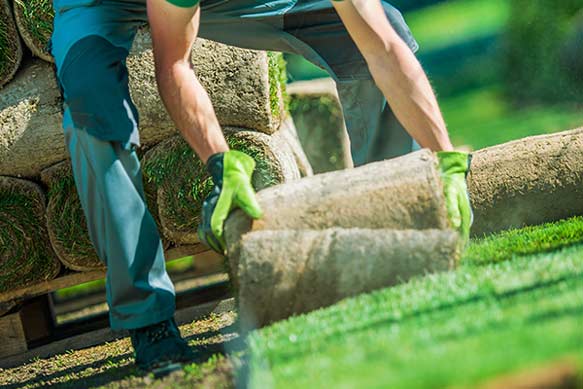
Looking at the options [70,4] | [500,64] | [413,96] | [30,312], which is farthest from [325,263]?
[500,64]

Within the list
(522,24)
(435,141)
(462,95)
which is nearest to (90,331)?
(435,141)

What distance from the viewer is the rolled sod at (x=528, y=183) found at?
391cm

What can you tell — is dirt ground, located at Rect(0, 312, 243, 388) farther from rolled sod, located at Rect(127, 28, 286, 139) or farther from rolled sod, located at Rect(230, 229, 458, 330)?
rolled sod, located at Rect(127, 28, 286, 139)

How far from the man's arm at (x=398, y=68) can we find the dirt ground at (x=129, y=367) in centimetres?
89

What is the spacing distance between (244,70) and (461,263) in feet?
5.40

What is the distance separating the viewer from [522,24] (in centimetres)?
1257

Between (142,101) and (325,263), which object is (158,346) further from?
Result: (142,101)

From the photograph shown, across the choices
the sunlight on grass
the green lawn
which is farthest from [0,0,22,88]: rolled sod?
the green lawn

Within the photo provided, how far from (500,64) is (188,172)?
9302 millimetres

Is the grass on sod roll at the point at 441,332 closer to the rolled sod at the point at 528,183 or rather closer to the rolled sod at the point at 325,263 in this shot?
the rolled sod at the point at 325,263

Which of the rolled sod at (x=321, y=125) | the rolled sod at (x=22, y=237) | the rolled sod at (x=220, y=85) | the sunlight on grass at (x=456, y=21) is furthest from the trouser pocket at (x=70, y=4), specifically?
the sunlight on grass at (x=456, y=21)

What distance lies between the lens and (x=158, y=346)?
2709 mm

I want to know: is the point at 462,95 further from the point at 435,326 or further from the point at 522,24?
the point at 435,326

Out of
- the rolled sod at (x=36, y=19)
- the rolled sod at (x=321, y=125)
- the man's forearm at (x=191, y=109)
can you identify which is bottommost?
the rolled sod at (x=321, y=125)
